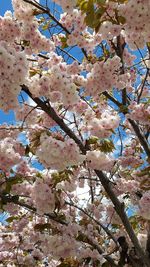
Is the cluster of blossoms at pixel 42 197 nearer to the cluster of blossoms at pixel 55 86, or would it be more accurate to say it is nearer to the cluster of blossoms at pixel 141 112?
the cluster of blossoms at pixel 55 86

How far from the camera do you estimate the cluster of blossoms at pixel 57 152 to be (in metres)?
3.89

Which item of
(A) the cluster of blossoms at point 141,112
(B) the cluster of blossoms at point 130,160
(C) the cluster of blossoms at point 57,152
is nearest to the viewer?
(C) the cluster of blossoms at point 57,152

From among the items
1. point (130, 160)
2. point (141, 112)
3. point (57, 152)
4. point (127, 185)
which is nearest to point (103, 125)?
point (141, 112)

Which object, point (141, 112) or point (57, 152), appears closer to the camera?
point (57, 152)

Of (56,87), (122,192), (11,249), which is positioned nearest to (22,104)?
(56,87)

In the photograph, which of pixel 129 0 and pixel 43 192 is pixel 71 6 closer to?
pixel 129 0

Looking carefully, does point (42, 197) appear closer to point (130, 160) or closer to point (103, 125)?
point (103, 125)

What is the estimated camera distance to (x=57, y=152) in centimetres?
387

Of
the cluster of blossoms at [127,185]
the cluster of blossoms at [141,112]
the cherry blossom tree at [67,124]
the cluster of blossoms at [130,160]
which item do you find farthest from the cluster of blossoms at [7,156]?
the cluster of blossoms at [130,160]

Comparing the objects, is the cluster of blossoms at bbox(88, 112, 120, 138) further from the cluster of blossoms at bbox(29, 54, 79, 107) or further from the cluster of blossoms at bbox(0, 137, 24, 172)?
the cluster of blossoms at bbox(0, 137, 24, 172)

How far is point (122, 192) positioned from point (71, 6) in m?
2.92

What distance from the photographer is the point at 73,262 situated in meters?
5.53

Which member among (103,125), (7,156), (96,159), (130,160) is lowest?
(96,159)

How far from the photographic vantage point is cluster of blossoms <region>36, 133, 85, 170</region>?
12.8ft
